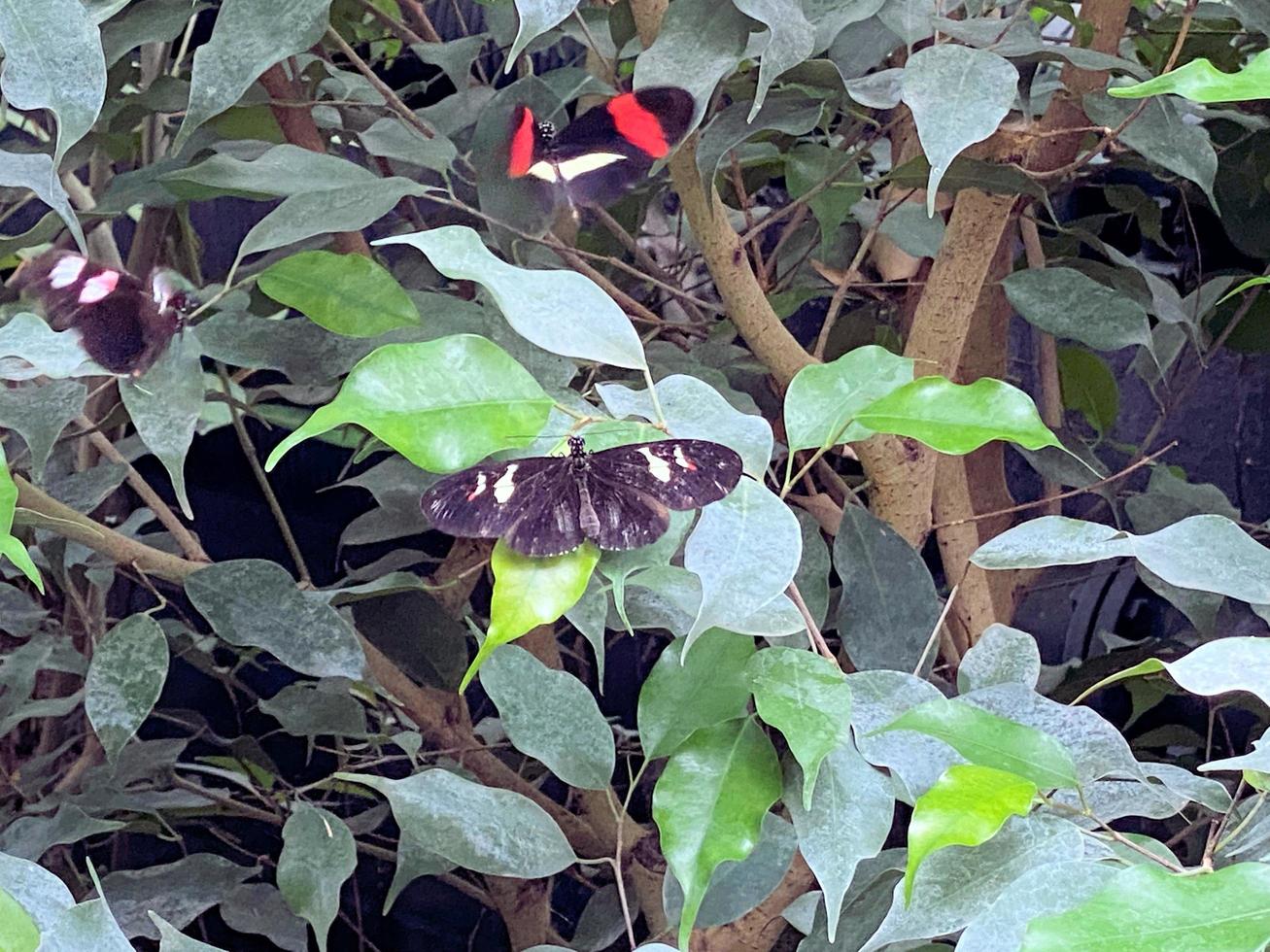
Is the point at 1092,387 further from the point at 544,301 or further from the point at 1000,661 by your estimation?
the point at 544,301

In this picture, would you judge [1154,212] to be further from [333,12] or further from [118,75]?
[118,75]

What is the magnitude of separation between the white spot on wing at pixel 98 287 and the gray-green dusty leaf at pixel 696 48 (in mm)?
235

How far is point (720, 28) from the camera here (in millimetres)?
451

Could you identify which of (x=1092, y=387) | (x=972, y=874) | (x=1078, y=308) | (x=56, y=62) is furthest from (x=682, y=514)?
(x=1092, y=387)

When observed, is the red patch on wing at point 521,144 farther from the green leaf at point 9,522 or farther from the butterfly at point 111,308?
the green leaf at point 9,522

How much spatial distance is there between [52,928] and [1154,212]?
2.86 feet

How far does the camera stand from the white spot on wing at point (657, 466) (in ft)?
1.06

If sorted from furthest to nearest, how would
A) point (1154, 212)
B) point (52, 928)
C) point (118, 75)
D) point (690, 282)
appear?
1. point (690, 282)
2. point (1154, 212)
3. point (118, 75)
4. point (52, 928)

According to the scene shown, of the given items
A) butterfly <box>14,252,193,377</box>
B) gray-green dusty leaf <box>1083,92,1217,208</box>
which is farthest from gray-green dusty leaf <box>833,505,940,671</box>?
butterfly <box>14,252,193,377</box>

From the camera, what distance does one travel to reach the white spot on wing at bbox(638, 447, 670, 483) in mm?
324

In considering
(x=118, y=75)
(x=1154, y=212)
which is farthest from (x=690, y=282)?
(x=118, y=75)

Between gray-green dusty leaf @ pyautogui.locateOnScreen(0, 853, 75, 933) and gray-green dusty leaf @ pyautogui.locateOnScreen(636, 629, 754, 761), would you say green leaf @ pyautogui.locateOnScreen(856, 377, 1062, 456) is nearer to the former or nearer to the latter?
gray-green dusty leaf @ pyautogui.locateOnScreen(636, 629, 754, 761)

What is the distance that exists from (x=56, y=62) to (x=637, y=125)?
22 cm

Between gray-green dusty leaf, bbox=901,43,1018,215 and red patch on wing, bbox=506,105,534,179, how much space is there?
19 cm
